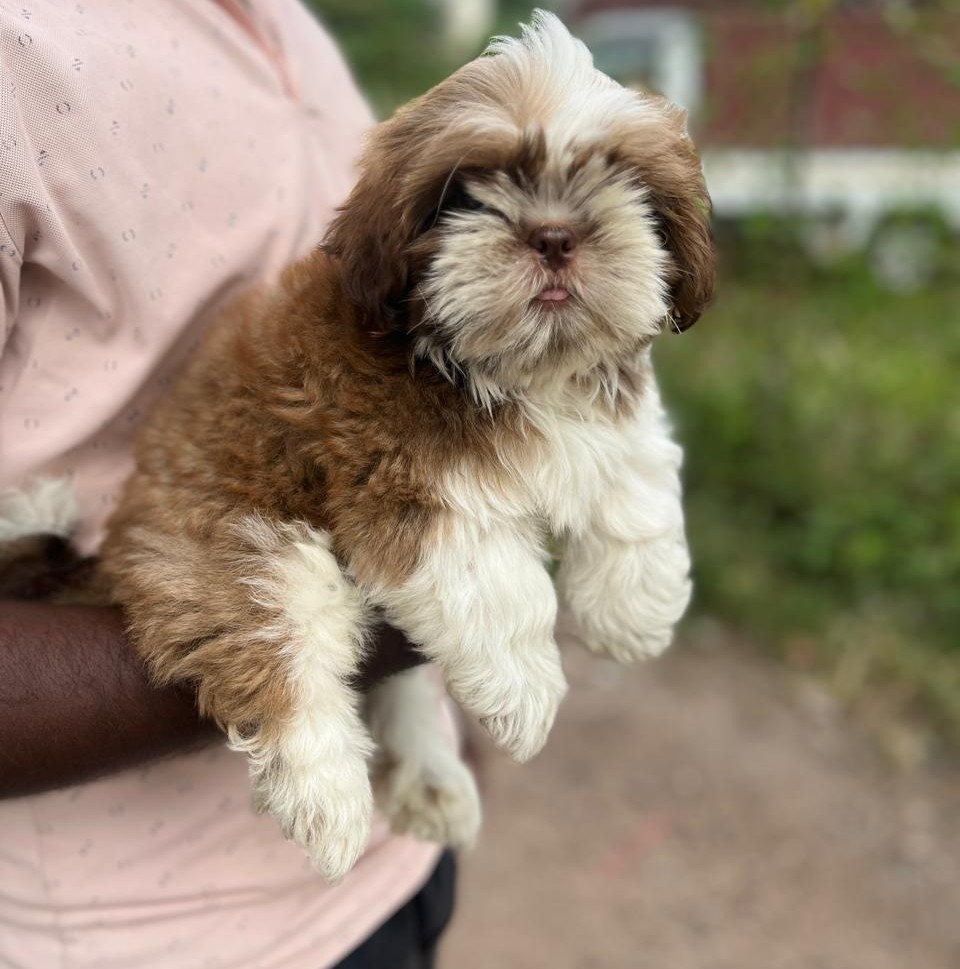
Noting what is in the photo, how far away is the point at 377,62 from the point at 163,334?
37.0 feet

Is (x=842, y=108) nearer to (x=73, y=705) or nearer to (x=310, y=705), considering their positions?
(x=310, y=705)

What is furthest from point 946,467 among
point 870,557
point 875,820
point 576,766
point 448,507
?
point 448,507

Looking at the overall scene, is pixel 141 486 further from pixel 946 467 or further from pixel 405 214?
pixel 946 467

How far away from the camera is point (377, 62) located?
39.9 feet

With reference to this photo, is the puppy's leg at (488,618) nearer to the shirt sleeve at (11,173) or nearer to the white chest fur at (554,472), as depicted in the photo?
the white chest fur at (554,472)

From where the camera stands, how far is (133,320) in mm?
1696

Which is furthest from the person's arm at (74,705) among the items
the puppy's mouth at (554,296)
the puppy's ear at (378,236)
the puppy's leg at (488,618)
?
the puppy's mouth at (554,296)

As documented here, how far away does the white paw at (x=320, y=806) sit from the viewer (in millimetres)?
1559

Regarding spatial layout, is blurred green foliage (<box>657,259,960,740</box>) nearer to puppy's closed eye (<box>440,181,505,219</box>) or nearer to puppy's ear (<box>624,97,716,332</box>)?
puppy's ear (<box>624,97,716,332</box>)

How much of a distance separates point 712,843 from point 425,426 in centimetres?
332

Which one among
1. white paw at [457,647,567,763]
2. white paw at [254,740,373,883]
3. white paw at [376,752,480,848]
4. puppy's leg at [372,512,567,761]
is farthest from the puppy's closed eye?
white paw at [376,752,480,848]

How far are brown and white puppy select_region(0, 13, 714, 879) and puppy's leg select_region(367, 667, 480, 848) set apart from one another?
1.24ft

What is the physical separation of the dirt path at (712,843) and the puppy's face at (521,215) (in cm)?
310

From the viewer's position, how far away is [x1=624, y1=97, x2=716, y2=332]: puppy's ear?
4.92 feet
